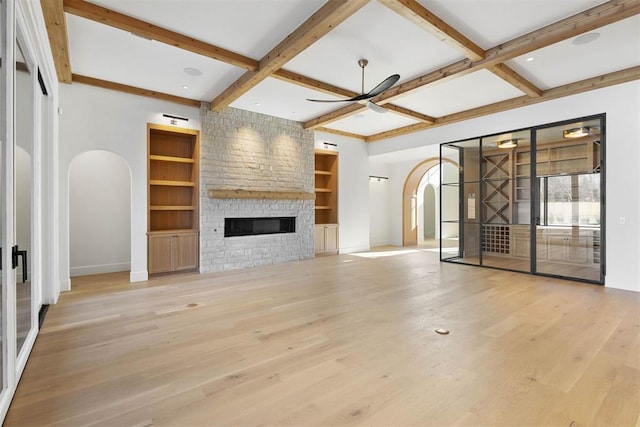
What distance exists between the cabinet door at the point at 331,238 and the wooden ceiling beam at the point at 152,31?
4784mm

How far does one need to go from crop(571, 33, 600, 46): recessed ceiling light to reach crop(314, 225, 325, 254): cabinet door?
588 centimetres

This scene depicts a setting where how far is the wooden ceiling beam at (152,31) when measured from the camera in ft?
10.6

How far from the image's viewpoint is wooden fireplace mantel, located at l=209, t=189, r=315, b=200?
6230 millimetres

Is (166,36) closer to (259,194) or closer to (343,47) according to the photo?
(343,47)

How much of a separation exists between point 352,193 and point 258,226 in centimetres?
305

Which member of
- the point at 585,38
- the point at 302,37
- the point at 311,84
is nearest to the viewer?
the point at 302,37

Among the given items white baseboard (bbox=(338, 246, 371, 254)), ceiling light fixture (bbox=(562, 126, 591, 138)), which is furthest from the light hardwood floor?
white baseboard (bbox=(338, 246, 371, 254))

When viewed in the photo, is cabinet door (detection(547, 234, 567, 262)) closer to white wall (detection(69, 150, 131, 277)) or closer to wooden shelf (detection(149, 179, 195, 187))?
wooden shelf (detection(149, 179, 195, 187))

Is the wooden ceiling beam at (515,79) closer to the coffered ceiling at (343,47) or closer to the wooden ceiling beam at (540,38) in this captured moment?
the coffered ceiling at (343,47)

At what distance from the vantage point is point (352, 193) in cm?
891

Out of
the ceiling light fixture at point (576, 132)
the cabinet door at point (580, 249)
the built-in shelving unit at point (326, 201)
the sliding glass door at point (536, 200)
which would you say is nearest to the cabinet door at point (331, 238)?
the built-in shelving unit at point (326, 201)

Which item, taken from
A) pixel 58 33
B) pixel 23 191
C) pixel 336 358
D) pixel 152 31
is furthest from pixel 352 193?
pixel 23 191

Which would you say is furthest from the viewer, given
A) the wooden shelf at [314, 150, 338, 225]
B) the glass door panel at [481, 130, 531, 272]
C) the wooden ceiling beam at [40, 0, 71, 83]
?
the wooden shelf at [314, 150, 338, 225]

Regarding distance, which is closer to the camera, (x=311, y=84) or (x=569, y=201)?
(x=311, y=84)
